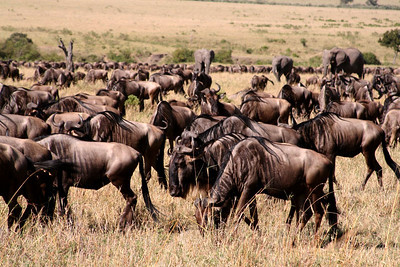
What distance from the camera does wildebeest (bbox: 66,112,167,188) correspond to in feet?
23.3

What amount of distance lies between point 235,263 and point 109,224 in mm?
1920

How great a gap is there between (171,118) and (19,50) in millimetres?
45506

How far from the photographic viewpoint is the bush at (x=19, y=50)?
158 ft

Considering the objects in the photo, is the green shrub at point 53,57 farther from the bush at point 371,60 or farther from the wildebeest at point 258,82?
the bush at point 371,60

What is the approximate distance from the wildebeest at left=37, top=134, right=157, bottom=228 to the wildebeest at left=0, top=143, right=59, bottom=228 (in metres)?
0.19

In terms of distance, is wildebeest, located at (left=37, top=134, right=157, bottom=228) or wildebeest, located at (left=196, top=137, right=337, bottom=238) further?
wildebeest, located at (left=37, top=134, right=157, bottom=228)

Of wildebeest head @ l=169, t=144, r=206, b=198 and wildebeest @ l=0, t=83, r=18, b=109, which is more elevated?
wildebeest head @ l=169, t=144, r=206, b=198

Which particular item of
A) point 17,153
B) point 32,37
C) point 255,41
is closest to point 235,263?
point 17,153

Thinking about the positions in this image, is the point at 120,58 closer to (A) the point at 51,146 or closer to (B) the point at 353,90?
(B) the point at 353,90

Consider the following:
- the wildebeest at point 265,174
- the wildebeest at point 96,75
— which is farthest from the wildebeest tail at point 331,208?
the wildebeest at point 96,75

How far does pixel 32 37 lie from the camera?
195ft

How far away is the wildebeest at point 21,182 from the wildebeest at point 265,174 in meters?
1.79

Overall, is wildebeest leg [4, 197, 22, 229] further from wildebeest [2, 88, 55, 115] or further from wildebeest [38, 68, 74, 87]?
wildebeest [38, 68, 74, 87]

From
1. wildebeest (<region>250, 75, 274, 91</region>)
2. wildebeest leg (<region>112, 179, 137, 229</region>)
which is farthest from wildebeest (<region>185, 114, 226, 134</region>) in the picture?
wildebeest (<region>250, 75, 274, 91</region>)
